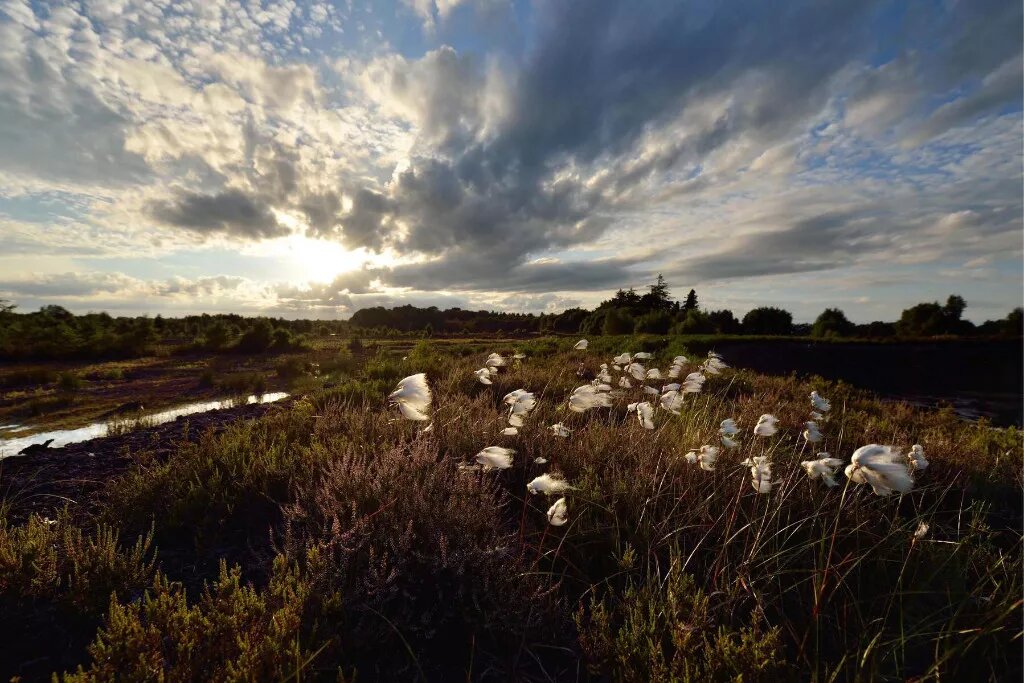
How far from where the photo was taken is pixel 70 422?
24.0 ft

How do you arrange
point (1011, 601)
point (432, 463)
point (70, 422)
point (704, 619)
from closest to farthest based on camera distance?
point (704, 619) < point (1011, 601) < point (432, 463) < point (70, 422)

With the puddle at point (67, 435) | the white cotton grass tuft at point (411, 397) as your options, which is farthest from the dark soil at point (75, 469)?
the white cotton grass tuft at point (411, 397)

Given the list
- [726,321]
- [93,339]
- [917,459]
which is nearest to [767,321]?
[726,321]

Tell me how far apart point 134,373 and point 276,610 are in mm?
14868

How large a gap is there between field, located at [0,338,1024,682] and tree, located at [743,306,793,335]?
24.0 meters

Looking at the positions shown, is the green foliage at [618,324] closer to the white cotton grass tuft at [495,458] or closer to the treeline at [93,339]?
the treeline at [93,339]

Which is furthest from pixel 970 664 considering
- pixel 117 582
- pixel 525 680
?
pixel 117 582

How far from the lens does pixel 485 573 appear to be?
2.41m

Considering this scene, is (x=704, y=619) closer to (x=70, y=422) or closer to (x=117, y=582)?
(x=117, y=582)

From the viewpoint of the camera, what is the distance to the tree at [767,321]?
26.3 meters

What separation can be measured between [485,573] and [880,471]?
6.60 ft

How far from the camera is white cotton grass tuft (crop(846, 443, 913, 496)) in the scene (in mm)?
2025

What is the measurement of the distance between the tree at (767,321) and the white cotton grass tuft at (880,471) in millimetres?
26952

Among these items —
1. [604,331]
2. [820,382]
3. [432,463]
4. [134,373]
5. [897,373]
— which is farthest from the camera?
[604,331]
